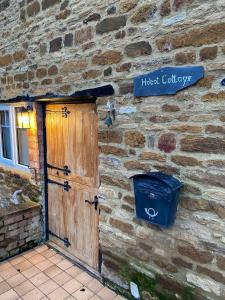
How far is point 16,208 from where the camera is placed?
→ 3.84 metres

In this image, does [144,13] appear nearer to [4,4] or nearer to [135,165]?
[135,165]

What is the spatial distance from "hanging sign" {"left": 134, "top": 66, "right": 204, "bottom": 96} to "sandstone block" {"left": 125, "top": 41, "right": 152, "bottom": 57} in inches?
8.1

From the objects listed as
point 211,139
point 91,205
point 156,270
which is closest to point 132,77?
point 211,139

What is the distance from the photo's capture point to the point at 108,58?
106 inches

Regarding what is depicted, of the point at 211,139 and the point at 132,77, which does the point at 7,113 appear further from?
the point at 211,139

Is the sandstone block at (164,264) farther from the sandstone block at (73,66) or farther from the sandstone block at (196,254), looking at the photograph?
the sandstone block at (73,66)

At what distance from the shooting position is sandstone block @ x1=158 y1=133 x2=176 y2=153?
7.68 feet

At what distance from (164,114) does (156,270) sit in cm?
154

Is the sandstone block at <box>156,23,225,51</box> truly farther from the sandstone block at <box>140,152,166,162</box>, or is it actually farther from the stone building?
the sandstone block at <box>140,152,166,162</box>

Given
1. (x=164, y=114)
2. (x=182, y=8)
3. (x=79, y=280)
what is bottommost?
(x=79, y=280)

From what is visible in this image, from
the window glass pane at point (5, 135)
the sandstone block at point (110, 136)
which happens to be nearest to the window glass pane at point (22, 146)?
the window glass pane at point (5, 135)

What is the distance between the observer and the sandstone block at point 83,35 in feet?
9.25

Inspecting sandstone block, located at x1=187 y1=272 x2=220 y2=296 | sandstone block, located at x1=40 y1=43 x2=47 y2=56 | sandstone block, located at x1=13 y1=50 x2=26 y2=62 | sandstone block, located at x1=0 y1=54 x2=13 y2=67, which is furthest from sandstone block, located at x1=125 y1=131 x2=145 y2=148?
sandstone block, located at x1=0 y1=54 x2=13 y2=67

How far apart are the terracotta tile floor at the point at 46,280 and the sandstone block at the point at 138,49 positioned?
→ 2.60 metres
